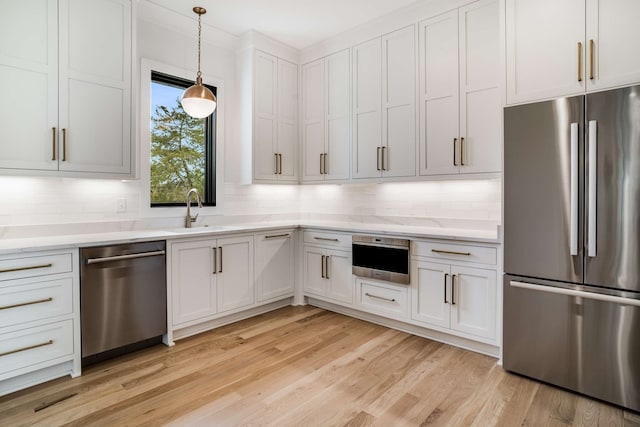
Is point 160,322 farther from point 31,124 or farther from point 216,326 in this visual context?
point 31,124

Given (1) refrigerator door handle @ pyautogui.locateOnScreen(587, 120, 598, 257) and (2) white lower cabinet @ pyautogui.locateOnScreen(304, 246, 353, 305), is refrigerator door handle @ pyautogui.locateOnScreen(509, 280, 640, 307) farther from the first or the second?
(2) white lower cabinet @ pyautogui.locateOnScreen(304, 246, 353, 305)

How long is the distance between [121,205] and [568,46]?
11.8ft

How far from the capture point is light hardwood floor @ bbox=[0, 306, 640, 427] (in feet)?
6.81

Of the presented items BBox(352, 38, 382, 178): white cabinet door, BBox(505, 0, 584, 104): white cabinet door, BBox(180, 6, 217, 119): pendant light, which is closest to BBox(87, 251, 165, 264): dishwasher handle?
BBox(180, 6, 217, 119): pendant light

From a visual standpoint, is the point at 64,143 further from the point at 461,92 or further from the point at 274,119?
the point at 461,92

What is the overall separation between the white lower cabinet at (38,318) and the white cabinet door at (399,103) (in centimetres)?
273

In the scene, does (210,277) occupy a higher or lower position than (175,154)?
lower

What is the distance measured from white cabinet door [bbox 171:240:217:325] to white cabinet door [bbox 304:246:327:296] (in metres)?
1.10

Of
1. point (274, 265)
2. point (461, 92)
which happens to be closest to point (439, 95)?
point (461, 92)

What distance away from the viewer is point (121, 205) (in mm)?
3307

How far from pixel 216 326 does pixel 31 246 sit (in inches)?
65.5

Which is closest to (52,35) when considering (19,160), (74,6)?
(74,6)

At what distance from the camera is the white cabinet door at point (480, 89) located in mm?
→ 2971

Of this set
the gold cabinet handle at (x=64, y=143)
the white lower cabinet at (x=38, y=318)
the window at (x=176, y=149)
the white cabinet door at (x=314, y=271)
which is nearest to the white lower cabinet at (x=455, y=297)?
the white cabinet door at (x=314, y=271)
